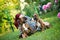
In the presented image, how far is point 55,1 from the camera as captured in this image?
277 centimetres

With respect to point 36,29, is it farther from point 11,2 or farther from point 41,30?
point 11,2

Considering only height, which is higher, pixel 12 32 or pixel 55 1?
pixel 55 1

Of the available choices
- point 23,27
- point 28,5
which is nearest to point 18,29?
point 23,27

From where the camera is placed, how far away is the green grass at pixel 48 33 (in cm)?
260

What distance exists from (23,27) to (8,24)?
6.8 inches

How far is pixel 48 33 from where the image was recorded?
8.61ft

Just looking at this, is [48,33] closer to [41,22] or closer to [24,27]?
[41,22]

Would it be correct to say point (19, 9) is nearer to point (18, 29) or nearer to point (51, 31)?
point (18, 29)

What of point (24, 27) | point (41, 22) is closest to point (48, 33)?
point (41, 22)

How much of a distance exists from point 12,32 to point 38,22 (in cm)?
27

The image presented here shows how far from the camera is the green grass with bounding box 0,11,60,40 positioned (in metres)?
2.60

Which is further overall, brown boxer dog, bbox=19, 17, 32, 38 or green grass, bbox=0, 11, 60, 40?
brown boxer dog, bbox=19, 17, 32, 38

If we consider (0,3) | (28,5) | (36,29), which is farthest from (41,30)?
(0,3)

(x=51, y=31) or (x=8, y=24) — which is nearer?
(x=51, y=31)
